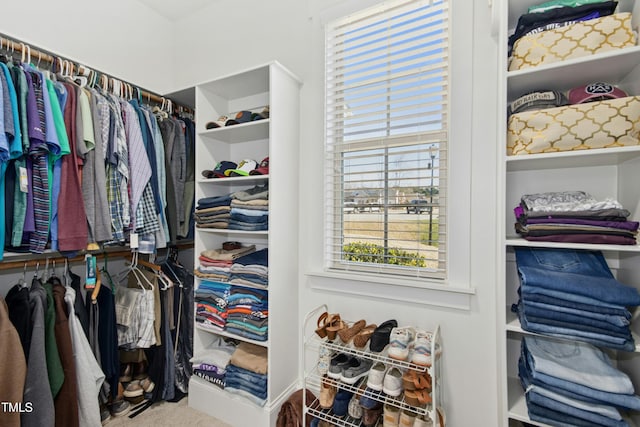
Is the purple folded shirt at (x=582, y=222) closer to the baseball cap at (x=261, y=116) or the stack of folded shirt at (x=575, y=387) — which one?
the stack of folded shirt at (x=575, y=387)

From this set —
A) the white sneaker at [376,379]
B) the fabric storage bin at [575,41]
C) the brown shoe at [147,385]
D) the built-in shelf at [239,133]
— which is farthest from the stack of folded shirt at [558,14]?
the brown shoe at [147,385]

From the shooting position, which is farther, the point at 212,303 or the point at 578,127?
the point at 212,303

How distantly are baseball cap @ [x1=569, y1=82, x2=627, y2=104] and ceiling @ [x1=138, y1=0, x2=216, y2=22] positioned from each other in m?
2.41

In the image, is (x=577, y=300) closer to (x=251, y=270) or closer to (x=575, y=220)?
(x=575, y=220)

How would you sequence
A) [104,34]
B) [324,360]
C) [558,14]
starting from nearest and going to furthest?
[558,14]
[324,360]
[104,34]

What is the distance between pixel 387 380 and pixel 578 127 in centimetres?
125

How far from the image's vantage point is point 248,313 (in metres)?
1.66

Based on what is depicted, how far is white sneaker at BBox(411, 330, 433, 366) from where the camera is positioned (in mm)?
1237

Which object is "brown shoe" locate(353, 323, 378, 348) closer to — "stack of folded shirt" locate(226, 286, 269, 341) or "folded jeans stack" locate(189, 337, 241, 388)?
"stack of folded shirt" locate(226, 286, 269, 341)

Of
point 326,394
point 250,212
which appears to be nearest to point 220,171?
point 250,212

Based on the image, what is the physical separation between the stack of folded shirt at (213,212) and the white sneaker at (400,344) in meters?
1.13

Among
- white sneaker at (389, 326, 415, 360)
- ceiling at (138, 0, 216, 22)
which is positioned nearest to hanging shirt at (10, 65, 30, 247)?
ceiling at (138, 0, 216, 22)

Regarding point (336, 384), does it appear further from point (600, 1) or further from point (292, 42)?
point (292, 42)

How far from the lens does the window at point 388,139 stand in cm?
152
